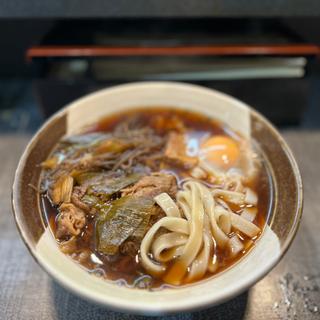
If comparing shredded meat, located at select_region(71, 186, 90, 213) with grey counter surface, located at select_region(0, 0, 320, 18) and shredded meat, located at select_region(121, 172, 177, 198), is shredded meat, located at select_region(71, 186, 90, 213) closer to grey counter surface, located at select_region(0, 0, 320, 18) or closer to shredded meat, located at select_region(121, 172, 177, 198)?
shredded meat, located at select_region(121, 172, 177, 198)

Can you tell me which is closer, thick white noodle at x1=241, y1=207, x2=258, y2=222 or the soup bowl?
the soup bowl

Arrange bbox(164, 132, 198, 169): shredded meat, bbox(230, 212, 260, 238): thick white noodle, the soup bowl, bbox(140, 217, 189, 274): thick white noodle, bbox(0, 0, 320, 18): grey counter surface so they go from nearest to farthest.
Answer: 1. the soup bowl
2. bbox(140, 217, 189, 274): thick white noodle
3. bbox(230, 212, 260, 238): thick white noodle
4. bbox(164, 132, 198, 169): shredded meat
5. bbox(0, 0, 320, 18): grey counter surface

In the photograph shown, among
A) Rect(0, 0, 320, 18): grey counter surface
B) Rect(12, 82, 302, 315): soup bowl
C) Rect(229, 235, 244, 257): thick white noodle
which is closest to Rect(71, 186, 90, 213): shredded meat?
Rect(12, 82, 302, 315): soup bowl

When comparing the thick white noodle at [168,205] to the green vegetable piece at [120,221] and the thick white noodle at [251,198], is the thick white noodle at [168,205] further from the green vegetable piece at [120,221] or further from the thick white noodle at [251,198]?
the thick white noodle at [251,198]

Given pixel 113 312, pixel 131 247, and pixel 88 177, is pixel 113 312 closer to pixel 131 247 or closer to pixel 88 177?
pixel 131 247

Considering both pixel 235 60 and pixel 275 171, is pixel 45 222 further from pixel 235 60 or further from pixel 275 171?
pixel 235 60

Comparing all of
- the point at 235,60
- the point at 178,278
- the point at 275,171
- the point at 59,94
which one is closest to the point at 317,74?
the point at 235,60

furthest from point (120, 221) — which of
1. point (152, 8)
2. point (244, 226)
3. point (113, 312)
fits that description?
point (152, 8)
